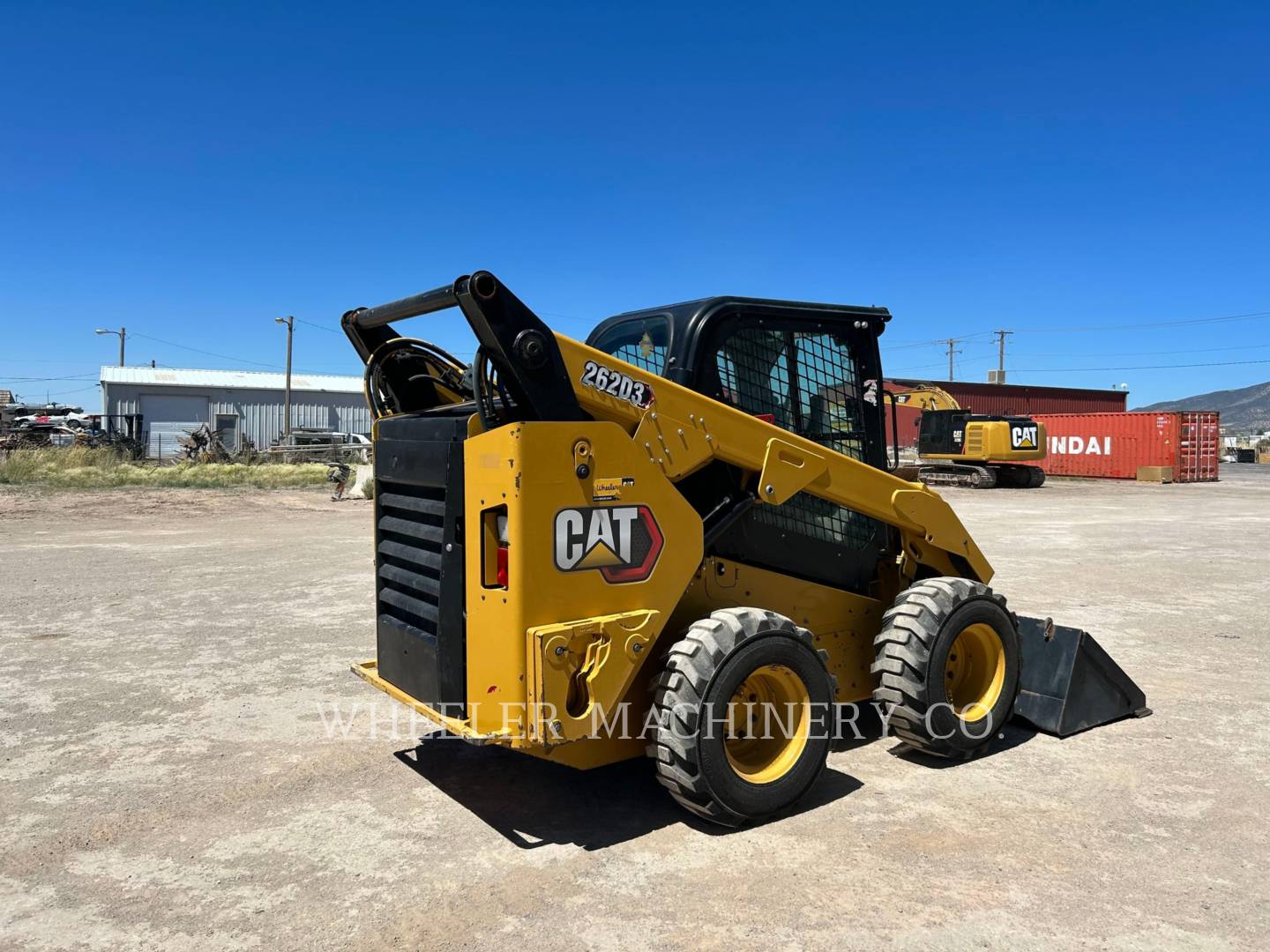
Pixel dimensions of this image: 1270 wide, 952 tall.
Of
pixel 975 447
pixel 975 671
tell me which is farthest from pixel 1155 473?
pixel 975 671

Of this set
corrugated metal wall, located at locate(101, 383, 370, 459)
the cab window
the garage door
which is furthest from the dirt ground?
the garage door

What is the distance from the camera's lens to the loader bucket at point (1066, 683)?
17.5ft

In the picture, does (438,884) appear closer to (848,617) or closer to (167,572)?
(848,617)

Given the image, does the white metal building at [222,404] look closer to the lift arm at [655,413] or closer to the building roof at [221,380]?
the building roof at [221,380]

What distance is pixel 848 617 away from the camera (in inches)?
203

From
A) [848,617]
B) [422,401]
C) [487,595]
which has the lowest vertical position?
[848,617]

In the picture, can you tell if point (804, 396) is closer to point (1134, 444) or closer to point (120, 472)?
point (120, 472)

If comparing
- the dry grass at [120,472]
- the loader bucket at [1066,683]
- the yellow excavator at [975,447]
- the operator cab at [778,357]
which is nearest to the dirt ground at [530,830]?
the loader bucket at [1066,683]

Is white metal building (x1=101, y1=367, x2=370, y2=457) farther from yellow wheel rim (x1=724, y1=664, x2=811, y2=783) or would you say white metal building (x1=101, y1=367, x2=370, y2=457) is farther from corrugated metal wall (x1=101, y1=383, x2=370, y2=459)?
yellow wheel rim (x1=724, y1=664, x2=811, y2=783)

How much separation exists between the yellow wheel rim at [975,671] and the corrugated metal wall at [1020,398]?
47768 mm

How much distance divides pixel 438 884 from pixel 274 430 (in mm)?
50614

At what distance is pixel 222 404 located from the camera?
48.8 meters

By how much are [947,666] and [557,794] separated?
2.24 m

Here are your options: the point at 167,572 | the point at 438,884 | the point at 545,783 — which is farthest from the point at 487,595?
the point at 167,572
